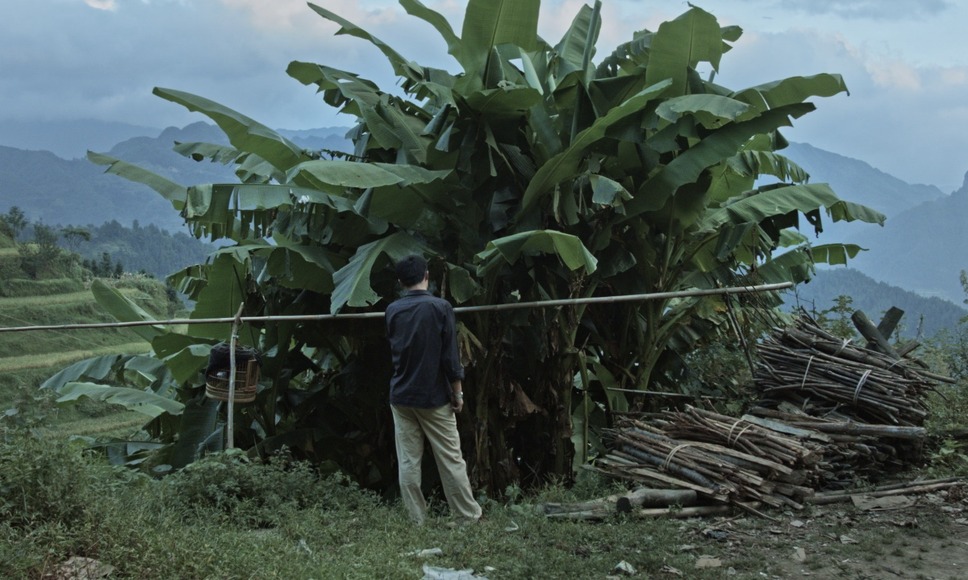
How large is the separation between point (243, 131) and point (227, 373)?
2111mm

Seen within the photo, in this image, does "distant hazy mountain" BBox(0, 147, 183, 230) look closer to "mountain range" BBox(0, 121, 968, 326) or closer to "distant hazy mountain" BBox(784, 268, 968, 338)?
"mountain range" BBox(0, 121, 968, 326)

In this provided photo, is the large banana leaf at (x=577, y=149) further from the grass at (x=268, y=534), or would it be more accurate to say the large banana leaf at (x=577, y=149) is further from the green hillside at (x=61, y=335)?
the green hillside at (x=61, y=335)

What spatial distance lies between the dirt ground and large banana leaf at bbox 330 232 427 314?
286 centimetres

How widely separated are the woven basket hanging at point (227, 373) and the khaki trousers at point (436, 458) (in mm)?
1782

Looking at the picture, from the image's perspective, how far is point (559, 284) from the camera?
26.3 ft

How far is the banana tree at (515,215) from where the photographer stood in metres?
7.05

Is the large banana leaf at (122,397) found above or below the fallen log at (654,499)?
above

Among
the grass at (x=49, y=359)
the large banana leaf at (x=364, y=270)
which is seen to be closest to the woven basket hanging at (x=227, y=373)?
the large banana leaf at (x=364, y=270)

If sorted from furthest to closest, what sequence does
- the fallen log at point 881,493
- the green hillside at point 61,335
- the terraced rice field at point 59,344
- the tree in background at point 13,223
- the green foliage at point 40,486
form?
the tree in background at point 13,223 → the green hillside at point 61,335 → the terraced rice field at point 59,344 → the fallen log at point 881,493 → the green foliage at point 40,486

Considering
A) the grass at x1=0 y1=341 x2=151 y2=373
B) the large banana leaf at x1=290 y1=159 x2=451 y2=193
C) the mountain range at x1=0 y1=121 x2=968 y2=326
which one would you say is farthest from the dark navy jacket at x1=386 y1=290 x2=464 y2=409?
the mountain range at x1=0 y1=121 x2=968 y2=326

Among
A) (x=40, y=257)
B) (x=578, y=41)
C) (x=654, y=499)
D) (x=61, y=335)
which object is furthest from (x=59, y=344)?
(x=654, y=499)

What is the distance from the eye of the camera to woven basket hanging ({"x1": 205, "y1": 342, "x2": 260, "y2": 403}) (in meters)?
7.07

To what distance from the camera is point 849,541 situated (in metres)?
5.15

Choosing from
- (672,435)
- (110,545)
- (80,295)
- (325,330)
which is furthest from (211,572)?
(80,295)
